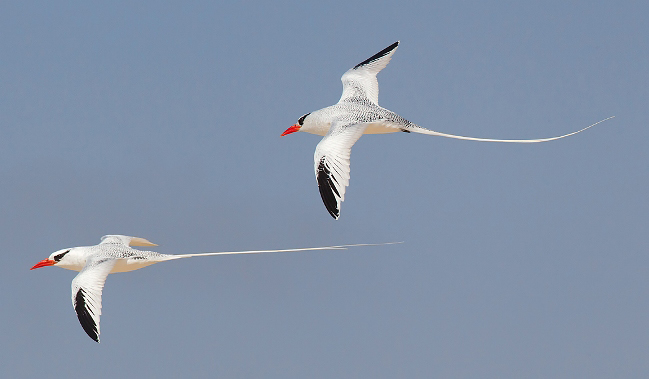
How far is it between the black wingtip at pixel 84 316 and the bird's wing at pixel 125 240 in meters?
3.16

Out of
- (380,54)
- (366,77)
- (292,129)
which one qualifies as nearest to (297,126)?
(292,129)

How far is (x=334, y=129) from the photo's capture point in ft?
74.0

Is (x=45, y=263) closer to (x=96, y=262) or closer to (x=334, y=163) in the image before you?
(x=96, y=262)

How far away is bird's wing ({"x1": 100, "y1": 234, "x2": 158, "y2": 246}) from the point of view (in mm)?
25469

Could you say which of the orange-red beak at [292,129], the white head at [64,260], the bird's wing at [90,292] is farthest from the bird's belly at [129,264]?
the orange-red beak at [292,129]

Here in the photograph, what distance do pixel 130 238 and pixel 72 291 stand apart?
132 inches

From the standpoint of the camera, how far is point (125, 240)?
25.6 metres

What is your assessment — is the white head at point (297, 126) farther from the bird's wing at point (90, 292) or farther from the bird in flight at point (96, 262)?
the bird's wing at point (90, 292)

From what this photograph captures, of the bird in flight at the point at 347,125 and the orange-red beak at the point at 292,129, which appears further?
the orange-red beak at the point at 292,129

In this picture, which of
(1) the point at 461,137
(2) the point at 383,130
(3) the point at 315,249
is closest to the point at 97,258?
(3) the point at 315,249

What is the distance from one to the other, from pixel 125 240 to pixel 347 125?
6.34 meters

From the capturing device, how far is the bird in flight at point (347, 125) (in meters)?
20.8

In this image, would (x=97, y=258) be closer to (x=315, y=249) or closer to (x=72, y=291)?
(x=72, y=291)

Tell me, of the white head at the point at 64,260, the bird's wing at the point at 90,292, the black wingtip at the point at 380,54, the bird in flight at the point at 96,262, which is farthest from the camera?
the black wingtip at the point at 380,54
